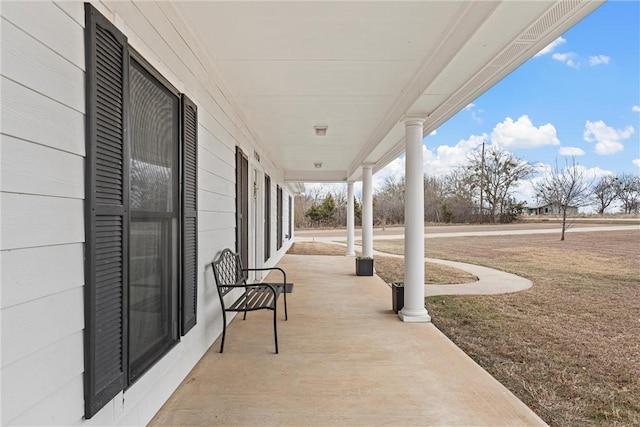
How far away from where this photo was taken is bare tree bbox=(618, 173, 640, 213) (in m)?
12.4

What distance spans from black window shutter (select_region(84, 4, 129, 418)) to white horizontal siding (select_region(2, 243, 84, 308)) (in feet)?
0.20

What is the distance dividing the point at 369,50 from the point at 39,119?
7.86ft

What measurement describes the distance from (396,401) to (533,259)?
10.2 m

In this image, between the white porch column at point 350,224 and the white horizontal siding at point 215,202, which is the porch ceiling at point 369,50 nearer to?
the white horizontal siding at point 215,202

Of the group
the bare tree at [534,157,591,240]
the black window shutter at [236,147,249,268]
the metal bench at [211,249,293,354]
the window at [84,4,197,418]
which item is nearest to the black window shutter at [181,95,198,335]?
the window at [84,4,197,418]

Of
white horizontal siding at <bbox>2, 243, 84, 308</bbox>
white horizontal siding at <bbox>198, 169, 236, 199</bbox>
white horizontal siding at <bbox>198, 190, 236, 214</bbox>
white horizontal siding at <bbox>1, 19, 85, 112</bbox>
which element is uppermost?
white horizontal siding at <bbox>1, 19, 85, 112</bbox>

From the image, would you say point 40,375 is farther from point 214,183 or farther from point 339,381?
point 214,183

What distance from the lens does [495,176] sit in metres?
24.4

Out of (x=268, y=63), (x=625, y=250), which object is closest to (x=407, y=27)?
(x=268, y=63)

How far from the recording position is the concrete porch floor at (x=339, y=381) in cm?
216

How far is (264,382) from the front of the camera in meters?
2.59

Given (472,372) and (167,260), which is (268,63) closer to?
(167,260)

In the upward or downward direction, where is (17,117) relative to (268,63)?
downward

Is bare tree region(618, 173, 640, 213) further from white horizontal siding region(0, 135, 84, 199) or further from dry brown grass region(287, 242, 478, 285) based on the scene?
white horizontal siding region(0, 135, 84, 199)
